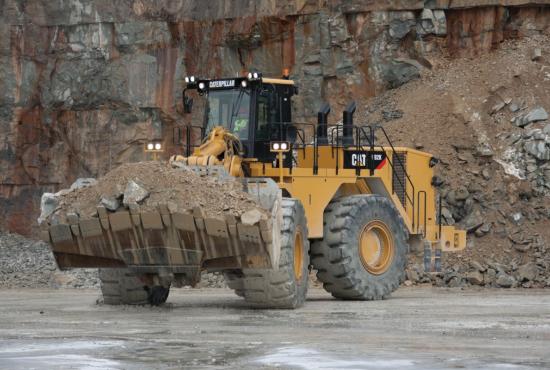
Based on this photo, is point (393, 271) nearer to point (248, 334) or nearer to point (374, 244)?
point (374, 244)

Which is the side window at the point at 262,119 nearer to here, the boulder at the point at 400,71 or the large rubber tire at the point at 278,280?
the large rubber tire at the point at 278,280

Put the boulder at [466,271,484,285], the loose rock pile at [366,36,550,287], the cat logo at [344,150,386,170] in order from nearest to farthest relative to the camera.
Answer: the cat logo at [344,150,386,170] < the boulder at [466,271,484,285] < the loose rock pile at [366,36,550,287]

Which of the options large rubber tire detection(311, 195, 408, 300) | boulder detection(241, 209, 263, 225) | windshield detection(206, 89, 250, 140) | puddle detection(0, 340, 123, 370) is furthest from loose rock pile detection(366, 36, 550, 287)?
puddle detection(0, 340, 123, 370)

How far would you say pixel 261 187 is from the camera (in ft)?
57.4

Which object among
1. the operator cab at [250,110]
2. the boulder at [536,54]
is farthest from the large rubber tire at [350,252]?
the boulder at [536,54]

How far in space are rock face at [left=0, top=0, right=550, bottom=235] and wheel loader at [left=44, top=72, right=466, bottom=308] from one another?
651 inches

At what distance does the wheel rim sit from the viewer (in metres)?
21.1

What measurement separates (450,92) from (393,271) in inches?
668

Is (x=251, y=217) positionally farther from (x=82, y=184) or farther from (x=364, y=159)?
(x=364, y=159)

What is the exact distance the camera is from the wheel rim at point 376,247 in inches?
830

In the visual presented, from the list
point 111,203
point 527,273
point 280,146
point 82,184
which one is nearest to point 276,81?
point 280,146

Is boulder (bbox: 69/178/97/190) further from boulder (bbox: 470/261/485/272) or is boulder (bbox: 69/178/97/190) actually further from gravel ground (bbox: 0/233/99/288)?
boulder (bbox: 470/261/485/272)

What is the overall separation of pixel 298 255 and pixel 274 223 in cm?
197

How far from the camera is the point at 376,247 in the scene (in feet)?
70.6
